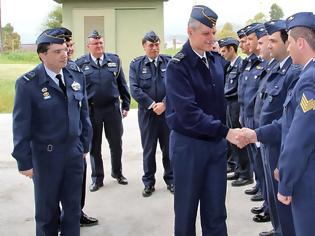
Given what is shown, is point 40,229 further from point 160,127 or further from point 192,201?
point 160,127

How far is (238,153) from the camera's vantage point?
217 inches

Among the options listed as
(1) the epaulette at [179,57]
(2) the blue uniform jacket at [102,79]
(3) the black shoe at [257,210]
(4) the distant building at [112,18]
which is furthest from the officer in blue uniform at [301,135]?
(4) the distant building at [112,18]

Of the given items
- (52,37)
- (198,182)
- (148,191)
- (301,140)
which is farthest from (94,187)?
(301,140)

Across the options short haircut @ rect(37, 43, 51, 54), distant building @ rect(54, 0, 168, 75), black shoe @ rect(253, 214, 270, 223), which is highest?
distant building @ rect(54, 0, 168, 75)

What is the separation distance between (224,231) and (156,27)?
8.83 meters

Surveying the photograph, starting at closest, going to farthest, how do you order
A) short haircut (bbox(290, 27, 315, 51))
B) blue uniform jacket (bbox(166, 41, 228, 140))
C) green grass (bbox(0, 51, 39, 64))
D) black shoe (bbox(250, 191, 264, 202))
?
short haircut (bbox(290, 27, 315, 51)), blue uniform jacket (bbox(166, 41, 228, 140)), black shoe (bbox(250, 191, 264, 202)), green grass (bbox(0, 51, 39, 64))

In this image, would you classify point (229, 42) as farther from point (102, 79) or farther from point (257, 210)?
point (257, 210)

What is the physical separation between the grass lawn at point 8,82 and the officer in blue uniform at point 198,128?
10.3 meters

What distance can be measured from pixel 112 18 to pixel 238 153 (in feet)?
22.8

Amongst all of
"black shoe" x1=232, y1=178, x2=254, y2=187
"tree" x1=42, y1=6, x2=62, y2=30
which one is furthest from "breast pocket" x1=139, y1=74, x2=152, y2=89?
"tree" x1=42, y1=6, x2=62, y2=30

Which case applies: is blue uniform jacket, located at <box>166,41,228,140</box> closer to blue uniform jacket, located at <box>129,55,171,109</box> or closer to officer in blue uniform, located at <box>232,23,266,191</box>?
officer in blue uniform, located at <box>232,23,266,191</box>

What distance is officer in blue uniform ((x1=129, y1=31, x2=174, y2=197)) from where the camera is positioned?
16.5 ft

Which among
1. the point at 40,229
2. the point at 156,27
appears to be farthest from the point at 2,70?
the point at 40,229

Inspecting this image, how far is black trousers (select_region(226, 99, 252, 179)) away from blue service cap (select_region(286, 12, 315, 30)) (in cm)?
311
